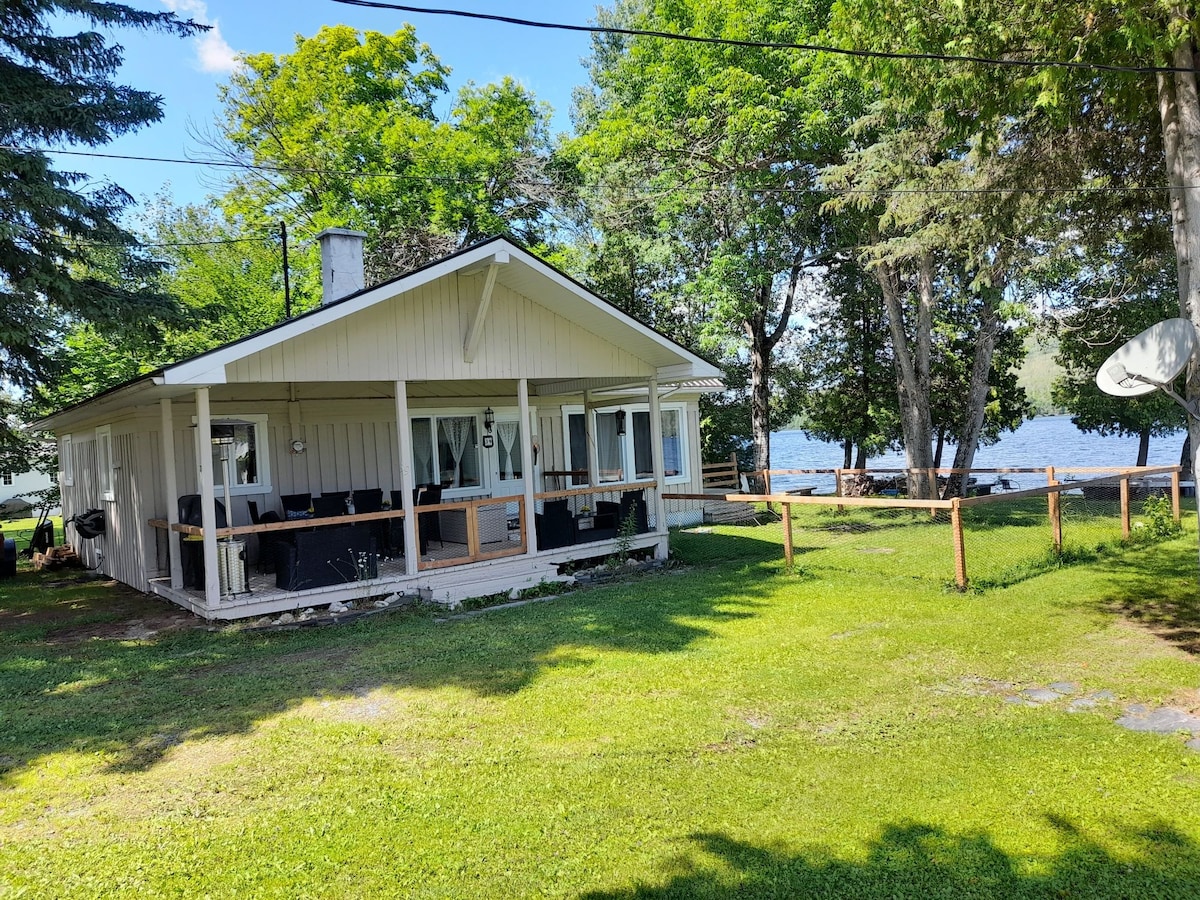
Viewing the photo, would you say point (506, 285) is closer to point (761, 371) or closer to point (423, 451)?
point (423, 451)

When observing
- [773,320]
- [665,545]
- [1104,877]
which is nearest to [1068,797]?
[1104,877]

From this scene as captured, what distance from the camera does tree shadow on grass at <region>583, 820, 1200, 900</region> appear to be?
10.5 ft

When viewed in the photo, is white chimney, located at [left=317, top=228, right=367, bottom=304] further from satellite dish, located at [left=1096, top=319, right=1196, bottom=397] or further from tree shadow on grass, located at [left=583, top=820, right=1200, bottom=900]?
tree shadow on grass, located at [left=583, top=820, right=1200, bottom=900]

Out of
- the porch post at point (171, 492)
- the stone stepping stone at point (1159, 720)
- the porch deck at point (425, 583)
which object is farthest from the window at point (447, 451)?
the stone stepping stone at point (1159, 720)

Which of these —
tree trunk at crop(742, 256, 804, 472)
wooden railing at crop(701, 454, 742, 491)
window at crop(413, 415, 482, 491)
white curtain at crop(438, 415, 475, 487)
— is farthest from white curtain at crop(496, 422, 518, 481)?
tree trunk at crop(742, 256, 804, 472)

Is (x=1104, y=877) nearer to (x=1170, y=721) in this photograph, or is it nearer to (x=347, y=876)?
(x=1170, y=721)

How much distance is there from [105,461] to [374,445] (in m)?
4.01

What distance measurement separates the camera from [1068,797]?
3947 mm

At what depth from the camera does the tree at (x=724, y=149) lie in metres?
15.9

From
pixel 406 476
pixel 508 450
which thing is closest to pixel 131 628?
pixel 406 476

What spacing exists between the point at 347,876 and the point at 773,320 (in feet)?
75.2

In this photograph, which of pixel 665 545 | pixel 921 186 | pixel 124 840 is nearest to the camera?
pixel 124 840

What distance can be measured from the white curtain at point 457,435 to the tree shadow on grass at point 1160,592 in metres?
8.70

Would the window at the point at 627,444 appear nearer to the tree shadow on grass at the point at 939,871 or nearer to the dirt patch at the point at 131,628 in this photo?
the dirt patch at the point at 131,628
